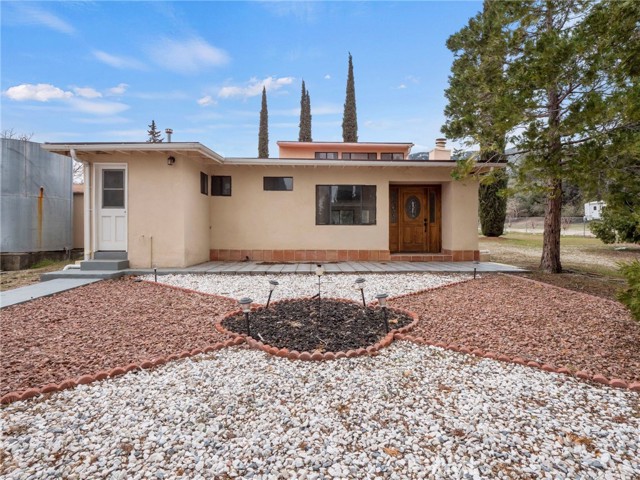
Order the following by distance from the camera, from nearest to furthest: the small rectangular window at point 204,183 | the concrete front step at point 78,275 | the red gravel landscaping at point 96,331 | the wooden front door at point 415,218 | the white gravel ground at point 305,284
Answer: the red gravel landscaping at point 96,331 → the white gravel ground at point 305,284 → the concrete front step at point 78,275 → the small rectangular window at point 204,183 → the wooden front door at point 415,218

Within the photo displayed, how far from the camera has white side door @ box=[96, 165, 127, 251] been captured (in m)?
8.12

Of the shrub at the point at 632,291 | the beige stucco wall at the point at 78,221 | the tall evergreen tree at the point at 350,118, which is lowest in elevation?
the shrub at the point at 632,291

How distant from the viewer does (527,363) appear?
3.08 metres

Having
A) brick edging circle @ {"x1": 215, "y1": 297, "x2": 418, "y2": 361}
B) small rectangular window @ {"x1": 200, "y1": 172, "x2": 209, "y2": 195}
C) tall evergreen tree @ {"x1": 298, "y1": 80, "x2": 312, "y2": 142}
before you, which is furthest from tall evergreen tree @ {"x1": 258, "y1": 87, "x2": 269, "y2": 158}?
brick edging circle @ {"x1": 215, "y1": 297, "x2": 418, "y2": 361}

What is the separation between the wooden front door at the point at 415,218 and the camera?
10.4 meters

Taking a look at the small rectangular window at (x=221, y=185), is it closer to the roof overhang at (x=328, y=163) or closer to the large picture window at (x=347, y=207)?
the roof overhang at (x=328, y=163)

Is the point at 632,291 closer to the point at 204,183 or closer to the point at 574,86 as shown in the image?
the point at 574,86

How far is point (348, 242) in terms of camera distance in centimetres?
983

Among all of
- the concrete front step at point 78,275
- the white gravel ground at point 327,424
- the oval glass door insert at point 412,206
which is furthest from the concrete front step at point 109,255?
the oval glass door insert at point 412,206

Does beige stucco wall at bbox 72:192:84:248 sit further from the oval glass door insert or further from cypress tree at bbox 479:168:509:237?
cypress tree at bbox 479:168:509:237

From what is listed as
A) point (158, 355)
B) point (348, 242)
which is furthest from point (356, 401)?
point (348, 242)

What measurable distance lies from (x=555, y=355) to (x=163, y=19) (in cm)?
1198

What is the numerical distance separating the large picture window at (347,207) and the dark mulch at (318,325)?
499cm

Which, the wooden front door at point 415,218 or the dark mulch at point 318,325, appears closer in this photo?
the dark mulch at point 318,325
